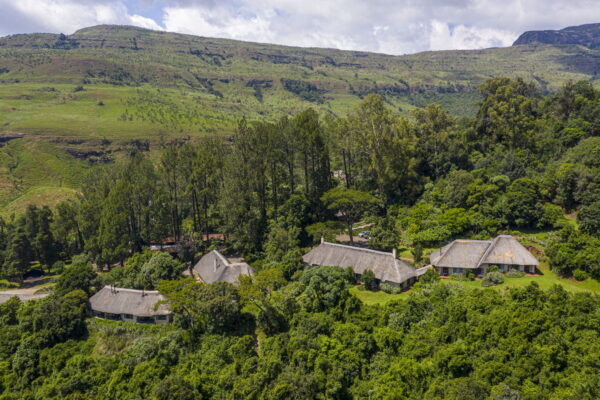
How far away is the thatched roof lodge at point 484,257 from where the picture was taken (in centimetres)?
3841

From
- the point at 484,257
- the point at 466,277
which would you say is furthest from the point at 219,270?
the point at 484,257

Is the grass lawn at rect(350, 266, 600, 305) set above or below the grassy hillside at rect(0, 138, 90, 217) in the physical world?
below

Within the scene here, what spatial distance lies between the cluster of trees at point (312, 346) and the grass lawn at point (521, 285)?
2600 millimetres

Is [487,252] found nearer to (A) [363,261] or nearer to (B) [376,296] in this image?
(B) [376,296]

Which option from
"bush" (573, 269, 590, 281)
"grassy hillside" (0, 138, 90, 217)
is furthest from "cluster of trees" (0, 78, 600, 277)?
"grassy hillside" (0, 138, 90, 217)

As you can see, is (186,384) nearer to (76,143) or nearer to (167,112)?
(76,143)

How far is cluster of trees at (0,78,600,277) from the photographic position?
161ft

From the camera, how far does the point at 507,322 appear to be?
27.7 meters

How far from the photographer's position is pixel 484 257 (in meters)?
39.4

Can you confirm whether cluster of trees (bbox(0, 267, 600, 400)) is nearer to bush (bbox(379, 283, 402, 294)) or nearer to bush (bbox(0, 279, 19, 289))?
bush (bbox(379, 283, 402, 294))

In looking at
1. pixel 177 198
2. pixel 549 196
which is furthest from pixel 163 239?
pixel 549 196

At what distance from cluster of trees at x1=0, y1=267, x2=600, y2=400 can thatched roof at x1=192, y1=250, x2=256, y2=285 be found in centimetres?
462

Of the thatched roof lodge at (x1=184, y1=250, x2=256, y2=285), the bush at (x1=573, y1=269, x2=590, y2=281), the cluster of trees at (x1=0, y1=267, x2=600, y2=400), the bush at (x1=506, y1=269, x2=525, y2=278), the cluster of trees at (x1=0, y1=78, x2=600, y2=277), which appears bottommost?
the cluster of trees at (x1=0, y1=267, x2=600, y2=400)

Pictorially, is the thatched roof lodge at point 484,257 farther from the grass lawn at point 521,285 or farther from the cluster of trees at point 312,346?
the cluster of trees at point 312,346
